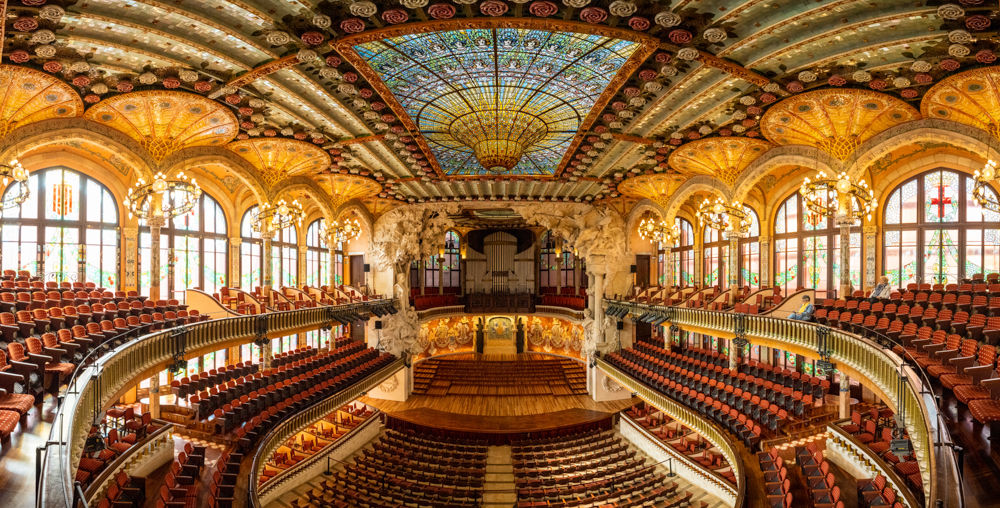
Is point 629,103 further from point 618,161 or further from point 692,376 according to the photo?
point 692,376

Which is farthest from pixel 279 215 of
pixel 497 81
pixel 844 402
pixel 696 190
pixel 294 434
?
pixel 844 402

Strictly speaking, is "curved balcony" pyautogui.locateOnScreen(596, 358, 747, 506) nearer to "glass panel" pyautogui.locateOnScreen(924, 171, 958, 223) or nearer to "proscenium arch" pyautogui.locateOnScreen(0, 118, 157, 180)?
"glass panel" pyautogui.locateOnScreen(924, 171, 958, 223)

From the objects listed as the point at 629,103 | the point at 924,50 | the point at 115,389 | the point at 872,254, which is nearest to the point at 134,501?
the point at 115,389

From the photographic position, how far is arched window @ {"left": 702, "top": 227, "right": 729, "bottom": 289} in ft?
80.3

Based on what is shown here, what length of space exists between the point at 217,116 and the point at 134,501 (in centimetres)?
913

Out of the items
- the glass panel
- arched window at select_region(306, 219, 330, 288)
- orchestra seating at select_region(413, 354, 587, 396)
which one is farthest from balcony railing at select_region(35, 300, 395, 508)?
the glass panel

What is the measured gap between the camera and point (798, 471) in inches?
492

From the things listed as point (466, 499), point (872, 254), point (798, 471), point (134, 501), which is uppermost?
point (872, 254)

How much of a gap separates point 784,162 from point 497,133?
9167 millimetres

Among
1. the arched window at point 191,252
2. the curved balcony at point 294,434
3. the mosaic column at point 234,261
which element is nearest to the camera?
the curved balcony at point 294,434

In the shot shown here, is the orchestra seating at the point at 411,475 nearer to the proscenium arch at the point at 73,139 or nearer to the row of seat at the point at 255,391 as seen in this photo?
the row of seat at the point at 255,391

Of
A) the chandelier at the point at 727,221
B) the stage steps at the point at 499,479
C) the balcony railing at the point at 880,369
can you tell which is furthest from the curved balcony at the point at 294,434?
the chandelier at the point at 727,221

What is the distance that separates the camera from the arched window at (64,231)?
1557 centimetres

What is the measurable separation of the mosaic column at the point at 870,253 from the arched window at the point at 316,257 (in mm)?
24376
